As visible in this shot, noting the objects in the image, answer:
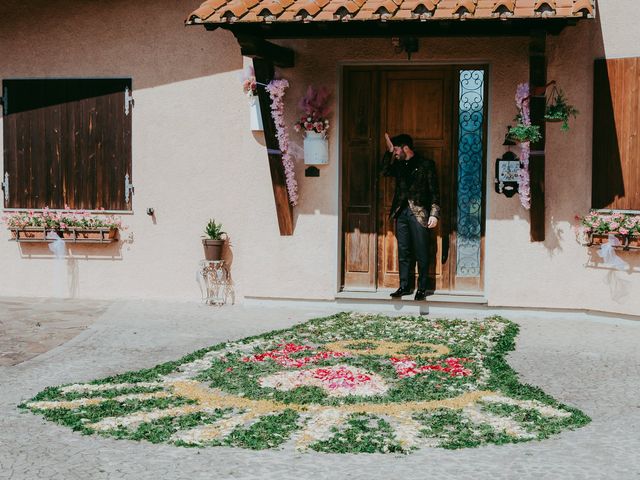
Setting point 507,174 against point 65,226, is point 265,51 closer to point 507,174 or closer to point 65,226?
point 507,174

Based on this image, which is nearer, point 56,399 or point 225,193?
point 56,399

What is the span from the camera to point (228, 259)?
1210 cm

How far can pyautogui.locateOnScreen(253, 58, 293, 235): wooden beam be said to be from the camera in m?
11.0

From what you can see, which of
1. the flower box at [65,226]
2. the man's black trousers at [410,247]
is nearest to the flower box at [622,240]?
the man's black trousers at [410,247]

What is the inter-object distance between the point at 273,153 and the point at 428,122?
177cm

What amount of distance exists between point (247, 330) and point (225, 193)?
2447 mm

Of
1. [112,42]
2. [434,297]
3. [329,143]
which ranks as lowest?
[434,297]

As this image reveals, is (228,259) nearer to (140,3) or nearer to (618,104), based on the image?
(140,3)

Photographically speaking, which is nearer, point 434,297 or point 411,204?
point 411,204

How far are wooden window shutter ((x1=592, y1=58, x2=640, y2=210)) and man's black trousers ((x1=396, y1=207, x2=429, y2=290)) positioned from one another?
183cm

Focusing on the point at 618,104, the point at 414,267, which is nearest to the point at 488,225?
the point at 414,267

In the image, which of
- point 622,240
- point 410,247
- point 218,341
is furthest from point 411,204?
point 218,341

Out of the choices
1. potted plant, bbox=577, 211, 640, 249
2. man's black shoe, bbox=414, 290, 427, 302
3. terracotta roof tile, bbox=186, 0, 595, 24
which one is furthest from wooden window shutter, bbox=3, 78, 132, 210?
potted plant, bbox=577, 211, 640, 249

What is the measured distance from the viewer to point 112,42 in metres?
12.2
